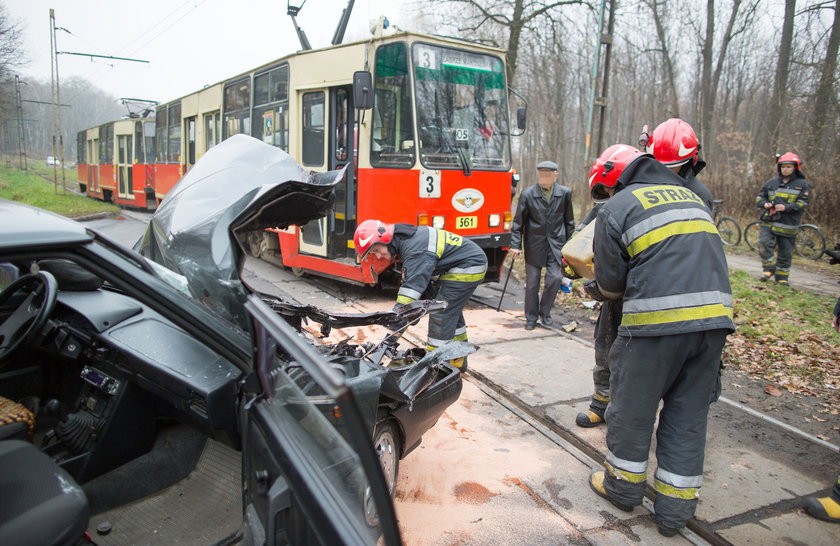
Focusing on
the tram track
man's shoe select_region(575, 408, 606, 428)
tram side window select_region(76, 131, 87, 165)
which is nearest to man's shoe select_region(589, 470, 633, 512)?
the tram track

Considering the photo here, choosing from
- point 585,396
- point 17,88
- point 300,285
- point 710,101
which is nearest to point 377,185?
point 300,285

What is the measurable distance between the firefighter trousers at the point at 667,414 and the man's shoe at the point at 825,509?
707 mm

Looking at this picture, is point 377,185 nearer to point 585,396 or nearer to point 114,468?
point 585,396

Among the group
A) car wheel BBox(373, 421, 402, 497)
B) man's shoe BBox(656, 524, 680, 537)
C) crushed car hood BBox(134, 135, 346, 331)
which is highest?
crushed car hood BBox(134, 135, 346, 331)

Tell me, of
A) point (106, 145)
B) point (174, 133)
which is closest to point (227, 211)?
point (174, 133)

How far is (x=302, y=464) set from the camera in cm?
142

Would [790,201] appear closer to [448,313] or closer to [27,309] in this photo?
[448,313]

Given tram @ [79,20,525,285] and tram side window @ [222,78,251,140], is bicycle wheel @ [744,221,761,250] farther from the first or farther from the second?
tram side window @ [222,78,251,140]

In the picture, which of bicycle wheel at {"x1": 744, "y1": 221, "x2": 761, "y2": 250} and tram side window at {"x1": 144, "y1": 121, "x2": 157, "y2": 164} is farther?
tram side window at {"x1": 144, "y1": 121, "x2": 157, "y2": 164}

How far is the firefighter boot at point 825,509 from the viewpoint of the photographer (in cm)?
288

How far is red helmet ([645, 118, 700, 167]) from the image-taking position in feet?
10.3

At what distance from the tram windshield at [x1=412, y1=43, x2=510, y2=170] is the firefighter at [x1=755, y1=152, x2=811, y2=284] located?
4.82 meters

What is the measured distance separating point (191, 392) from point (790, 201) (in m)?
9.73

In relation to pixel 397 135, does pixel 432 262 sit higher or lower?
lower
